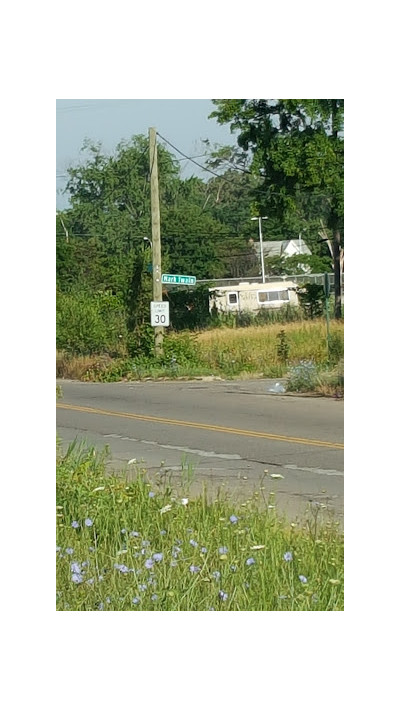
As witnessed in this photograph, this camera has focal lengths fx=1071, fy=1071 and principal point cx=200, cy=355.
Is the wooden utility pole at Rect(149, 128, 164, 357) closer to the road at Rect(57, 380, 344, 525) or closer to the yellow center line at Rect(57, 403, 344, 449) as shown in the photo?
the road at Rect(57, 380, 344, 525)

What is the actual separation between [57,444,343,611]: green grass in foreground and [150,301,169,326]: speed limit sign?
951 mm

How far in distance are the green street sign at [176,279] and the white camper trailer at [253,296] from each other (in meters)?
0.17

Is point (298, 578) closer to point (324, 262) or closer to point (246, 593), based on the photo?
point (246, 593)

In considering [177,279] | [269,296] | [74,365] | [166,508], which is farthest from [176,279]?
[166,508]

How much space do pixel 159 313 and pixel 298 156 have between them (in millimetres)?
1291

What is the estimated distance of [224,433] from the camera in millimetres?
6324

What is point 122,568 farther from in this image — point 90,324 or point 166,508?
point 90,324

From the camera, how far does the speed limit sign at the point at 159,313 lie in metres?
6.47

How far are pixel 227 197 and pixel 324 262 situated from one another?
733 millimetres

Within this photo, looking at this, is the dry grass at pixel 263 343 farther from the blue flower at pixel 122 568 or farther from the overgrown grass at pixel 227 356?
the blue flower at pixel 122 568

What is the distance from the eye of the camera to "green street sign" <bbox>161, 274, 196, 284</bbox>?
6.44 m

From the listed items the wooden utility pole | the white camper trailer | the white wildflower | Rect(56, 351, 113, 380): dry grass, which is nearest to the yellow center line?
Rect(56, 351, 113, 380): dry grass

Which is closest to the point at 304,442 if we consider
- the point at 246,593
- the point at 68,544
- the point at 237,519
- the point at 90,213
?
the point at 237,519

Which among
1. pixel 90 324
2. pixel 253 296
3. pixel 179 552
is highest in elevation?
pixel 253 296
